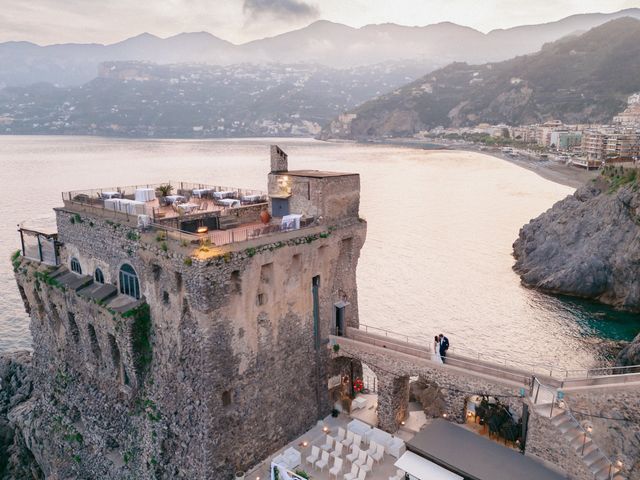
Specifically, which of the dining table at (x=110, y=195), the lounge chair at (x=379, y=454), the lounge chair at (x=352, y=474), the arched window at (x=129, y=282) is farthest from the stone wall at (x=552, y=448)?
the dining table at (x=110, y=195)

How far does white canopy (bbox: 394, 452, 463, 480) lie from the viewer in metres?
18.9

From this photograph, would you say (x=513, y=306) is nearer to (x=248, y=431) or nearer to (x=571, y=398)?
(x=571, y=398)

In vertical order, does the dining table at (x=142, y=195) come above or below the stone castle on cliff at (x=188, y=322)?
above

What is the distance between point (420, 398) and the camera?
1091 inches

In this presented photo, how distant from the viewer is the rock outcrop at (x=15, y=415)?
108 ft

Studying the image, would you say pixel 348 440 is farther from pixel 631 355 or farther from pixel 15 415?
pixel 15 415

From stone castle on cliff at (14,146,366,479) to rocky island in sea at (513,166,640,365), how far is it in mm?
35813

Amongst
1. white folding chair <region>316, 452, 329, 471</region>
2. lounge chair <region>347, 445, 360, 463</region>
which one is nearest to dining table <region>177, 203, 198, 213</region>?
white folding chair <region>316, 452, 329, 471</region>

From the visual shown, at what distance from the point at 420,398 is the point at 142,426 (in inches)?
575

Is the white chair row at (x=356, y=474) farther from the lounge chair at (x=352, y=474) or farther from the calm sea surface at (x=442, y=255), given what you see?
the calm sea surface at (x=442, y=255)

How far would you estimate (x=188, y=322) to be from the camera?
2103cm

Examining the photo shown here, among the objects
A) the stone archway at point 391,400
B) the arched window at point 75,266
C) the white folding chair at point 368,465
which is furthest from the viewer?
the arched window at point 75,266

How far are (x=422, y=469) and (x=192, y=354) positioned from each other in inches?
Answer: 408

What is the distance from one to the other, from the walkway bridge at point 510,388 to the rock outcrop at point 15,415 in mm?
22894
